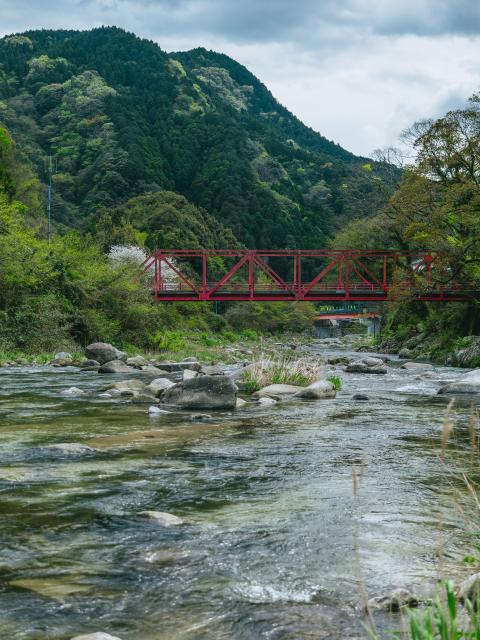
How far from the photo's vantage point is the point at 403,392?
56.4 feet

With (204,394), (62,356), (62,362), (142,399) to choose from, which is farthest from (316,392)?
(62,356)

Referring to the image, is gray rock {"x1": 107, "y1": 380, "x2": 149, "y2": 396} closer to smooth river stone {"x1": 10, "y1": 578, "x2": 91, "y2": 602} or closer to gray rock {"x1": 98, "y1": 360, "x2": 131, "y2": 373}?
gray rock {"x1": 98, "y1": 360, "x2": 131, "y2": 373}

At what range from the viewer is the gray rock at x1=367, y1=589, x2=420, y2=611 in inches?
149

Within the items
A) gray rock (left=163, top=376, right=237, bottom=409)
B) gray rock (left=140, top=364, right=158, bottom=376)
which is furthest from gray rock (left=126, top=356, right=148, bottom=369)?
gray rock (left=163, top=376, right=237, bottom=409)

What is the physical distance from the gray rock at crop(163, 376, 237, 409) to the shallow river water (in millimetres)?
2301

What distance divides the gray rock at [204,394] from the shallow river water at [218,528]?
2.30m

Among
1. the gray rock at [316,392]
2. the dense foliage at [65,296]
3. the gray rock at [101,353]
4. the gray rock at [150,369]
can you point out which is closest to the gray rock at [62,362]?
the gray rock at [101,353]

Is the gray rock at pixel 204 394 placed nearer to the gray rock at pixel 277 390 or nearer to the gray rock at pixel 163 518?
the gray rock at pixel 277 390

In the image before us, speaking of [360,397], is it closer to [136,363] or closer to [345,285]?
[136,363]

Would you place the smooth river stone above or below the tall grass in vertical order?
above

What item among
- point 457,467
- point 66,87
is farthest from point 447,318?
point 66,87

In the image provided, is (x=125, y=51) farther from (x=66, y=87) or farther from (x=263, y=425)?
(x=263, y=425)

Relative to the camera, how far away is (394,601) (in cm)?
383

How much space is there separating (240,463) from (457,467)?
95.2 inches
